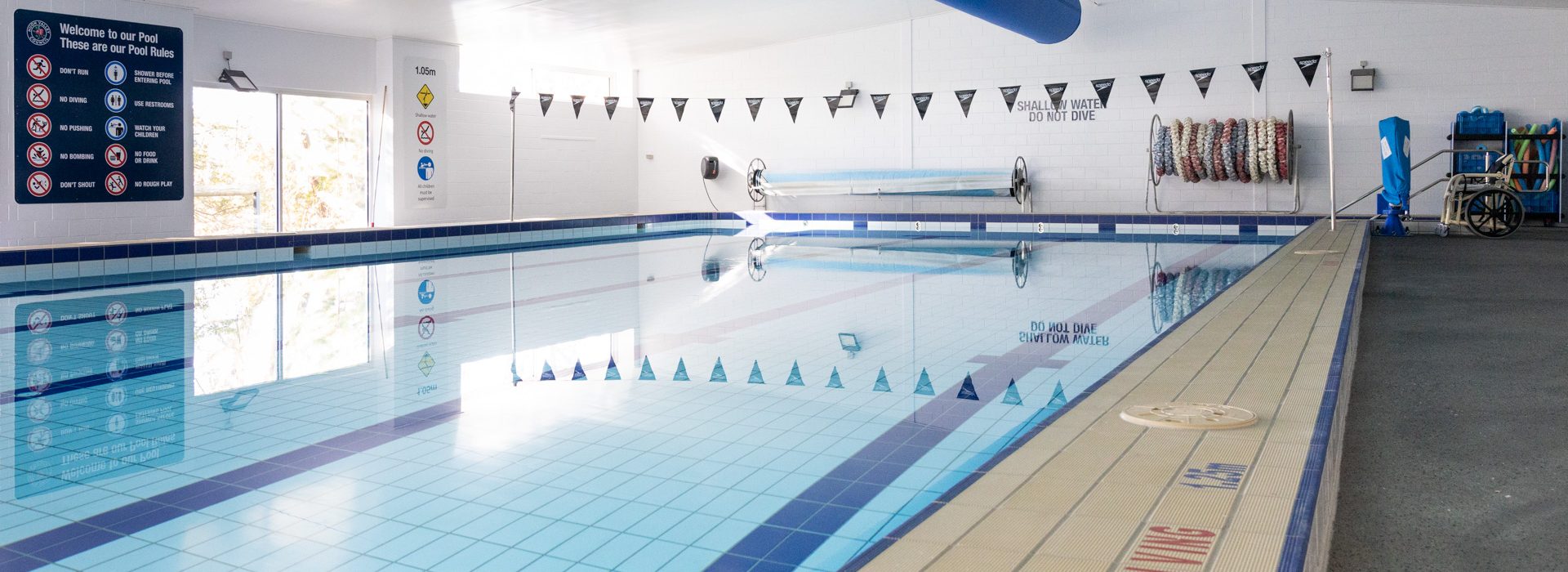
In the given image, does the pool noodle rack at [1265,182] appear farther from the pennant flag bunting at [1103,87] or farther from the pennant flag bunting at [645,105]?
the pennant flag bunting at [645,105]

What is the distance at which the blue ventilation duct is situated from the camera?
7.02 meters

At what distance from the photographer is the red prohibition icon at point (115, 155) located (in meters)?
8.51

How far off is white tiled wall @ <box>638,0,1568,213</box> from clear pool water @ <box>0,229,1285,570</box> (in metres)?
4.84

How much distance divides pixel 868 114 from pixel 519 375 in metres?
9.40

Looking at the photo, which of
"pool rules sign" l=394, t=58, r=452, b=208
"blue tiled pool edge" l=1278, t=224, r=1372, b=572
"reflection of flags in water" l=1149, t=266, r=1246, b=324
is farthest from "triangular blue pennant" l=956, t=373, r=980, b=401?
"pool rules sign" l=394, t=58, r=452, b=208

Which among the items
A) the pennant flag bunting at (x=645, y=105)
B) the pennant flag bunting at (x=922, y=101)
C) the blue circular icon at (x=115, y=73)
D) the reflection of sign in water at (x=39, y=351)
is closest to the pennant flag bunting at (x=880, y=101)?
the pennant flag bunting at (x=922, y=101)

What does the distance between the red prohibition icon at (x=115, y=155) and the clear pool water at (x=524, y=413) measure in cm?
212

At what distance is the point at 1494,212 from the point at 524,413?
845 centimetres

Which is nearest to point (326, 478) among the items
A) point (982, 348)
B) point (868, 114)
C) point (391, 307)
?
point (982, 348)

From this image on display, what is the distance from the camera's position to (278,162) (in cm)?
1002

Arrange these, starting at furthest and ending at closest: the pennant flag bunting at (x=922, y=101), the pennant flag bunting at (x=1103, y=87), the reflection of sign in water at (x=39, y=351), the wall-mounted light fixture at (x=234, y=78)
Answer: the pennant flag bunting at (x=922, y=101) < the pennant flag bunting at (x=1103, y=87) < the wall-mounted light fixture at (x=234, y=78) < the reflection of sign in water at (x=39, y=351)

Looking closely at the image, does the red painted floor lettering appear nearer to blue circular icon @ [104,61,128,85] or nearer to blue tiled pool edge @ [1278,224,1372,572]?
blue tiled pool edge @ [1278,224,1372,572]

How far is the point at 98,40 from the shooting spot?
330 inches

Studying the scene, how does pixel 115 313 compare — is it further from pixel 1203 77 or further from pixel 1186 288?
pixel 1203 77
